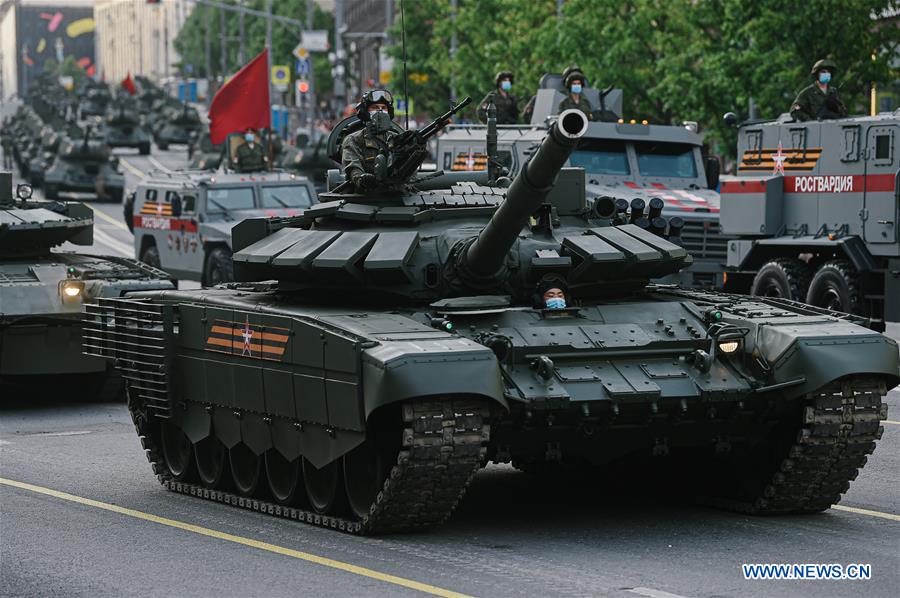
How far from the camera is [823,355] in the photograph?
12117mm

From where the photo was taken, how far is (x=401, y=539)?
11930 mm

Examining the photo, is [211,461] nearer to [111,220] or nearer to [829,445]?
[829,445]

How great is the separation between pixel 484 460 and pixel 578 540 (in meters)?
0.75

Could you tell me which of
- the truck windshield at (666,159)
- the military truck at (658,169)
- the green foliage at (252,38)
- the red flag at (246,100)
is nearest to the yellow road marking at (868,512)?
the military truck at (658,169)

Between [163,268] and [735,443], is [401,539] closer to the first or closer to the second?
[735,443]

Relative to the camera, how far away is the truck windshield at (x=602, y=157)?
2641 cm

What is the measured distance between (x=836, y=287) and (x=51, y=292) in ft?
30.2

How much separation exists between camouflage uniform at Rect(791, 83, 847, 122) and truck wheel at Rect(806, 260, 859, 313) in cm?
179

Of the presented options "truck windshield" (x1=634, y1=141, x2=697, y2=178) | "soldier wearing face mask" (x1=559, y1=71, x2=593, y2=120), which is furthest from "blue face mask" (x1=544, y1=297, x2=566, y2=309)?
"soldier wearing face mask" (x1=559, y1=71, x2=593, y2=120)

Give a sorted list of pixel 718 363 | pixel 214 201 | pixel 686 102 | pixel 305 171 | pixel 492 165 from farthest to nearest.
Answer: pixel 305 171 → pixel 686 102 → pixel 214 201 → pixel 492 165 → pixel 718 363

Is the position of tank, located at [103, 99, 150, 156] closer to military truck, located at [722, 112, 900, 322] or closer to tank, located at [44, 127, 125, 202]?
tank, located at [44, 127, 125, 202]

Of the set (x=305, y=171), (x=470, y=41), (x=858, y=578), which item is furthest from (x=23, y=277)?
(x=470, y=41)

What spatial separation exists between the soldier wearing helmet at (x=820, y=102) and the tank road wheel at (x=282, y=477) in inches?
479

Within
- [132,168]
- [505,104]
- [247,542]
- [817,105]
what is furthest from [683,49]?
[132,168]
